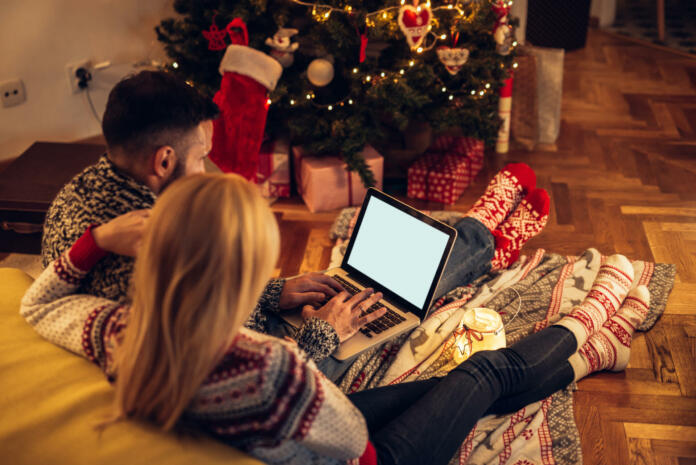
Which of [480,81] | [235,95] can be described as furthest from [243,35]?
[480,81]

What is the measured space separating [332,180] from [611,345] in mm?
1183

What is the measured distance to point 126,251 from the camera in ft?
3.69

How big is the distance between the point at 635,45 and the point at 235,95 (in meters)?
3.09

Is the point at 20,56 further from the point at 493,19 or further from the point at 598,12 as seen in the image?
the point at 598,12

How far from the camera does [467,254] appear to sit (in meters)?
1.82

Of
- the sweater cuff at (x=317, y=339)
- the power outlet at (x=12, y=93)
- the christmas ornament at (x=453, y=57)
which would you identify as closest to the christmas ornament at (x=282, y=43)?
the christmas ornament at (x=453, y=57)

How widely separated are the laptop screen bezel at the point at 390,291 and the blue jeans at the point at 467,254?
0.21 m

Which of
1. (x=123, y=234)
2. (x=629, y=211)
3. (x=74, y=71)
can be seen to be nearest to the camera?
(x=123, y=234)

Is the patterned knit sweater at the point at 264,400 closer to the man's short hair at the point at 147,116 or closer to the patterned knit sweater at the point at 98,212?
the patterned knit sweater at the point at 98,212

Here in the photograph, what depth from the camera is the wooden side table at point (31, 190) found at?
198cm

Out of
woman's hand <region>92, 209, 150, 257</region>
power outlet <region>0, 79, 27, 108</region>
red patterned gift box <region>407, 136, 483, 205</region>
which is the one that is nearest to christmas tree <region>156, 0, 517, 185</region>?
red patterned gift box <region>407, 136, 483, 205</region>

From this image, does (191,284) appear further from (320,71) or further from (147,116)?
(320,71)

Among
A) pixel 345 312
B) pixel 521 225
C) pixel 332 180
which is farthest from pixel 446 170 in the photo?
pixel 345 312

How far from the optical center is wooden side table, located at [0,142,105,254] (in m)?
1.98
